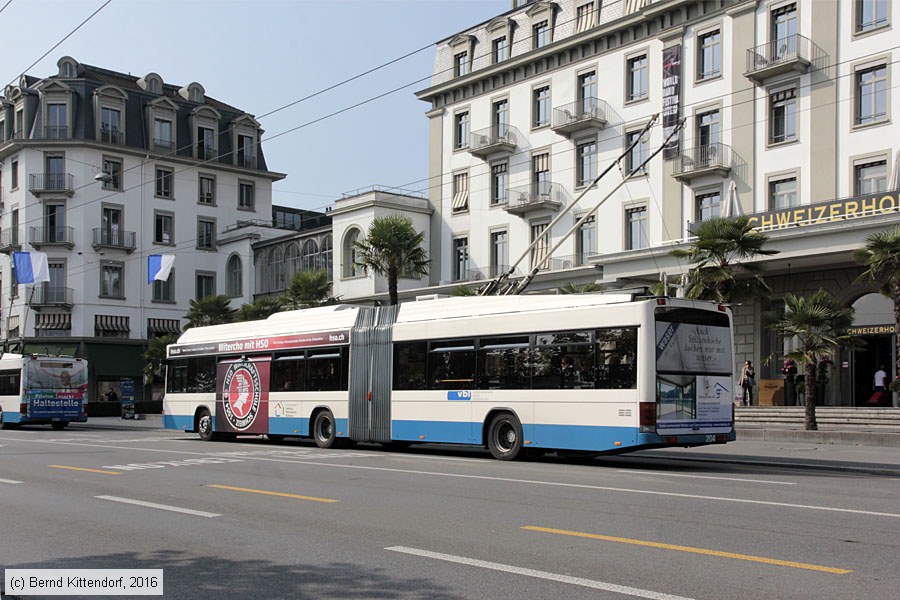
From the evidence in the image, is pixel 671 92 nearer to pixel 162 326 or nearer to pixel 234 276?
pixel 234 276

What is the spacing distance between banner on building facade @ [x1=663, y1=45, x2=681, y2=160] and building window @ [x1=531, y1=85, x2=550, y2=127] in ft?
22.3

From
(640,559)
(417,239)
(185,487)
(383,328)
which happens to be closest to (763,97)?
(417,239)

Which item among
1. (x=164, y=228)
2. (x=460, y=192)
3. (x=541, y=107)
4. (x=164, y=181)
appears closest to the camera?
(x=541, y=107)

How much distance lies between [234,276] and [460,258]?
2437cm

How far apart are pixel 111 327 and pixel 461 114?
3059 cm

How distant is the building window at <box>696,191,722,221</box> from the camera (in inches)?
1476

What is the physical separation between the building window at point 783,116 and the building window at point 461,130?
56.8ft

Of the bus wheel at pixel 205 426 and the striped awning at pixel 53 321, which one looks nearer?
the bus wheel at pixel 205 426

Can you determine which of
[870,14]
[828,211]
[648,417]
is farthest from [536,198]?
[648,417]

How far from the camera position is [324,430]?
74.7ft

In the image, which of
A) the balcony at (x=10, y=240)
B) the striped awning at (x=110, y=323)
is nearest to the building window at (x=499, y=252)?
the striped awning at (x=110, y=323)

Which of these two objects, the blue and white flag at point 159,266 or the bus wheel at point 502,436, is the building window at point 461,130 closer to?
the blue and white flag at point 159,266

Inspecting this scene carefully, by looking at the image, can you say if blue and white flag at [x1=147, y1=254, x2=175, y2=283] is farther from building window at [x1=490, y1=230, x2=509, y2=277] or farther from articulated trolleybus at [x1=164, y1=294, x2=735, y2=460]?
articulated trolleybus at [x1=164, y1=294, x2=735, y2=460]

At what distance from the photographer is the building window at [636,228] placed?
40.2 m
